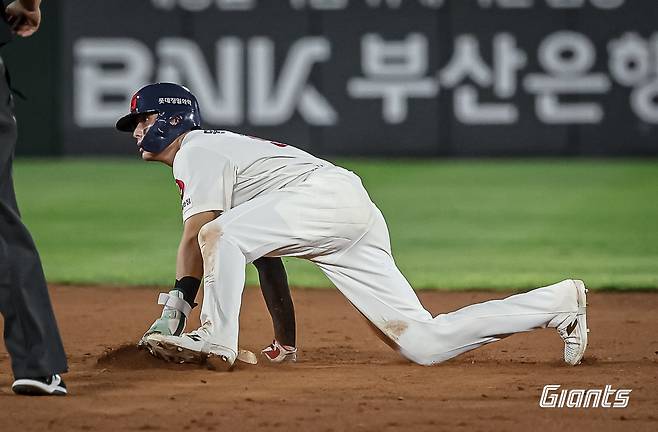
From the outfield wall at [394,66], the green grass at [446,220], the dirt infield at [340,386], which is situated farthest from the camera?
the outfield wall at [394,66]

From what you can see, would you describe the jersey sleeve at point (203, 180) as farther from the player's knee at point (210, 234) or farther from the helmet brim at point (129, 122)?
the helmet brim at point (129, 122)

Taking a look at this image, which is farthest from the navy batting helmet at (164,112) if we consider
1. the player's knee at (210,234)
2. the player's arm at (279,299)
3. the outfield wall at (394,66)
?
the outfield wall at (394,66)

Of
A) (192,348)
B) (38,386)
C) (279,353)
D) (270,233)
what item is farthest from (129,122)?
(38,386)

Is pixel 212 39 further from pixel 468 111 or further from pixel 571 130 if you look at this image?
pixel 571 130

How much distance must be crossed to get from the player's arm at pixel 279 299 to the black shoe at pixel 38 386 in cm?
140

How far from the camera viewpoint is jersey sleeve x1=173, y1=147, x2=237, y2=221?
5812 mm

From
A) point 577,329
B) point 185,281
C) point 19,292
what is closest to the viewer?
point 19,292

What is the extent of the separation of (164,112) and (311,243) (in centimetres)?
95

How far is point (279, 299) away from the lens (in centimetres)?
639

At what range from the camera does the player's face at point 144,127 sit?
6168 mm

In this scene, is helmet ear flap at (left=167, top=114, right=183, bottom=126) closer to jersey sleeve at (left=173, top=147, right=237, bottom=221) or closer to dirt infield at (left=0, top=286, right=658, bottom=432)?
jersey sleeve at (left=173, top=147, right=237, bottom=221)

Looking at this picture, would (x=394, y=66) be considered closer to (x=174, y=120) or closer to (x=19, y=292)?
(x=174, y=120)

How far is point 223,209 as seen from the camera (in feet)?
19.2

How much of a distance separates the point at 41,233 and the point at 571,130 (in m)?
8.56
